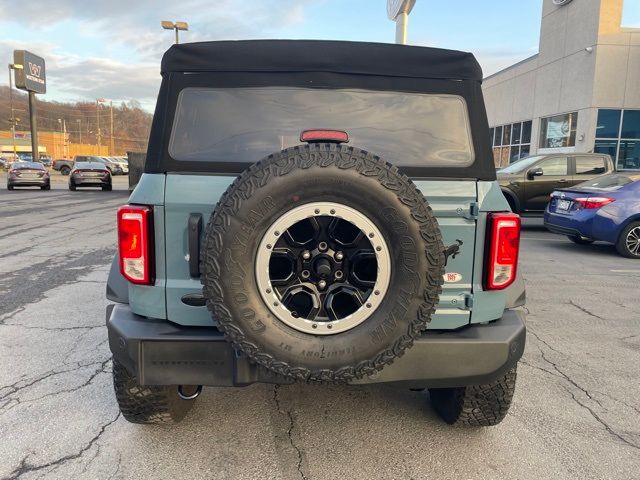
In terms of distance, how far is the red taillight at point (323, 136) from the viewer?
227 centimetres

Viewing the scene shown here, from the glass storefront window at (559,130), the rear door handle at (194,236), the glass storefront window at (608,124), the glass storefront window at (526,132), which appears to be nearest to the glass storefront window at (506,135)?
the glass storefront window at (526,132)

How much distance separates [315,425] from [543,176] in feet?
32.7

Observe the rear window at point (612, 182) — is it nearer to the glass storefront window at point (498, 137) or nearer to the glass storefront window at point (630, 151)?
the glass storefront window at point (630, 151)

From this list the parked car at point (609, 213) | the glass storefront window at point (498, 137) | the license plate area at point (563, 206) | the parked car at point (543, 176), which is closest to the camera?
the parked car at point (609, 213)

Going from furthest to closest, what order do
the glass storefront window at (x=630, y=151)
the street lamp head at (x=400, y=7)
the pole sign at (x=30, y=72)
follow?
the pole sign at (x=30, y=72), the glass storefront window at (x=630, y=151), the street lamp head at (x=400, y=7)

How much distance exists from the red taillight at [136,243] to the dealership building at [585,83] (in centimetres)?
2048

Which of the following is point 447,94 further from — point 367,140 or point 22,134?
point 22,134

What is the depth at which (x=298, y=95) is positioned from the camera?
8.13ft

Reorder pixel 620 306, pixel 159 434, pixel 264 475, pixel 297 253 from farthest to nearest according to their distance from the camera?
1. pixel 620 306
2. pixel 159 434
3. pixel 264 475
4. pixel 297 253

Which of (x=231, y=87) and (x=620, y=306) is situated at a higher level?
(x=231, y=87)

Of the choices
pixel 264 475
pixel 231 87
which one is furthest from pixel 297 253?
pixel 264 475

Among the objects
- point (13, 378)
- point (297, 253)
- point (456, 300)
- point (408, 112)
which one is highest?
point (408, 112)

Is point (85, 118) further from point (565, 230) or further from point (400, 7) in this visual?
point (565, 230)

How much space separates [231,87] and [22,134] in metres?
126
